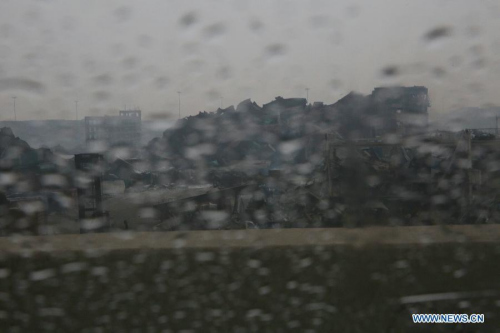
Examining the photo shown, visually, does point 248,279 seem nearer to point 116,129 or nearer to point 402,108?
point 116,129

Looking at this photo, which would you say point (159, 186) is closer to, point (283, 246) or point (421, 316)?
point (283, 246)

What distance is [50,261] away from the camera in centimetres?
272

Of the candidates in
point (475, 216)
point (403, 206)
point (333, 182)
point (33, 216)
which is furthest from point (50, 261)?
point (475, 216)

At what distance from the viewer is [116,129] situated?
2629 millimetres

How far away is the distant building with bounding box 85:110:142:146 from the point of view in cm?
262

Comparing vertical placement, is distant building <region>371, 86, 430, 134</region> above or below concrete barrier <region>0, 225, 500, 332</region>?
above

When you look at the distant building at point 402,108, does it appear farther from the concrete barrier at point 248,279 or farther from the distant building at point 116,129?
the distant building at point 116,129

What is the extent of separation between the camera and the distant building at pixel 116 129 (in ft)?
8.61

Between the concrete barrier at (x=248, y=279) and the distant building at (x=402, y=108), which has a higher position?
the distant building at (x=402, y=108)

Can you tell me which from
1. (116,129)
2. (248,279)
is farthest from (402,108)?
(116,129)

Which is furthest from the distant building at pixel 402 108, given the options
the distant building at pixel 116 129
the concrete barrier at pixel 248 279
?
the distant building at pixel 116 129

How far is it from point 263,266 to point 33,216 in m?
1.09

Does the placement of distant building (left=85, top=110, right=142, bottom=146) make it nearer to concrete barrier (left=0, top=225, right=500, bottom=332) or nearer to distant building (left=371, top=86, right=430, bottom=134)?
concrete barrier (left=0, top=225, right=500, bottom=332)

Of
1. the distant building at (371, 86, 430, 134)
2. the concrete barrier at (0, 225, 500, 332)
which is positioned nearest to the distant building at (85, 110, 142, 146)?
the concrete barrier at (0, 225, 500, 332)
